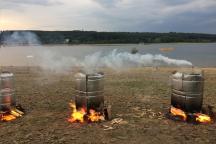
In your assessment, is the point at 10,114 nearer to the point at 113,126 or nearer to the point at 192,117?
the point at 113,126

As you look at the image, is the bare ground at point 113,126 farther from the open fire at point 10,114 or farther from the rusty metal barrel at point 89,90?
the rusty metal barrel at point 89,90

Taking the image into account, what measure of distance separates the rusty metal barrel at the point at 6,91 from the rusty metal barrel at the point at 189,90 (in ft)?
21.1

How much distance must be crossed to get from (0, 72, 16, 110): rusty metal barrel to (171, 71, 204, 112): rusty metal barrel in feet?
21.1

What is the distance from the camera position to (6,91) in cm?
1194

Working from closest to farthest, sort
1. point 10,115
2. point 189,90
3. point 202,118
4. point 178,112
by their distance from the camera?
point 189,90 < point 202,118 < point 178,112 < point 10,115

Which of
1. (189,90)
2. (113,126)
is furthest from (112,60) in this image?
(113,126)

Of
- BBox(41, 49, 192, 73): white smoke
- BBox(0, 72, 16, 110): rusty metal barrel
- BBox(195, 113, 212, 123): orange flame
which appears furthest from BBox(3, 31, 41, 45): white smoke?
BBox(195, 113, 212, 123): orange flame

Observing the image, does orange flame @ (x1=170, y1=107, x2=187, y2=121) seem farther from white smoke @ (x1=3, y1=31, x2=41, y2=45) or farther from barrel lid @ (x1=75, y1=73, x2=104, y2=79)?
white smoke @ (x1=3, y1=31, x2=41, y2=45)

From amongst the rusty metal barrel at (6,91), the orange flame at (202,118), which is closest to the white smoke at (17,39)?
the rusty metal barrel at (6,91)

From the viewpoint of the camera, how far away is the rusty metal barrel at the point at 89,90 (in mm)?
11258

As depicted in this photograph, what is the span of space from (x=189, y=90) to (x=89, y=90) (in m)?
3.64

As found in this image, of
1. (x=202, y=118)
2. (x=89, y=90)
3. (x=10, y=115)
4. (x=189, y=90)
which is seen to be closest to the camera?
(x=189, y=90)

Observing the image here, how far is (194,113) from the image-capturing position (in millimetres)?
11273

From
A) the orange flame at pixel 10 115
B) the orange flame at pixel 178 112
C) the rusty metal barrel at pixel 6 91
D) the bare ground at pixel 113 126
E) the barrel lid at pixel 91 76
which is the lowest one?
the bare ground at pixel 113 126
